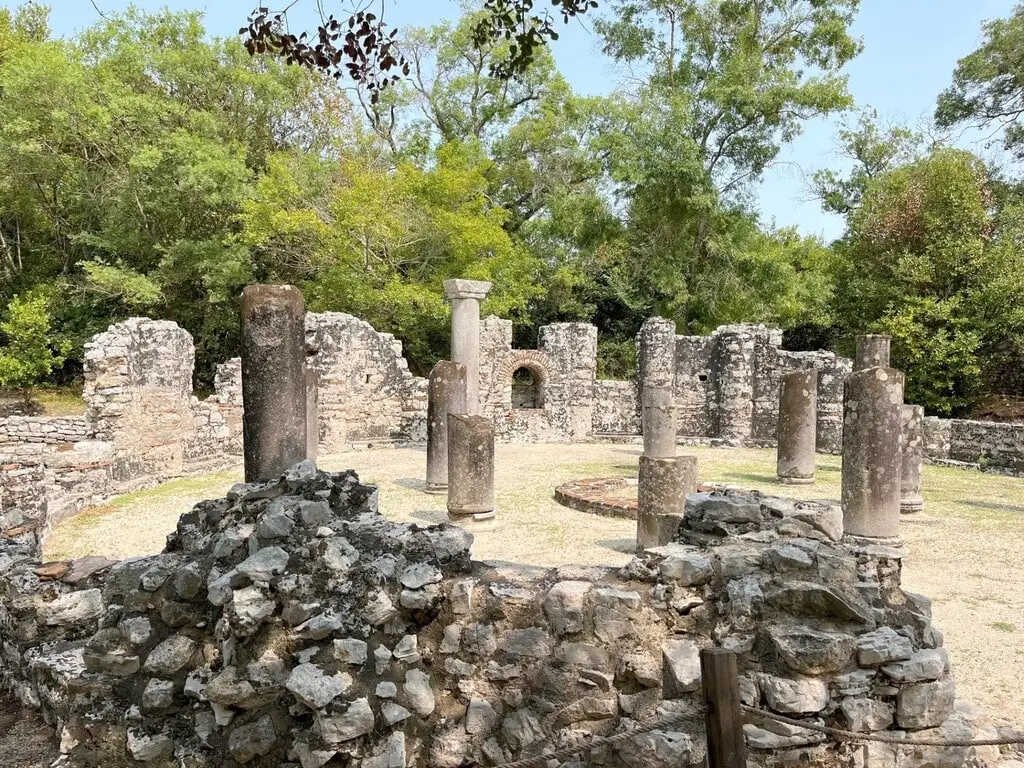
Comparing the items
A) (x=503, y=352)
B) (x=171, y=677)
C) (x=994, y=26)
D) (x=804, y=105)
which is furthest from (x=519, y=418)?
(x=994, y=26)

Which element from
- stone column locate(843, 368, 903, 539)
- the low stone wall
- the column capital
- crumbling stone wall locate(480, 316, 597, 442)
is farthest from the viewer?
crumbling stone wall locate(480, 316, 597, 442)

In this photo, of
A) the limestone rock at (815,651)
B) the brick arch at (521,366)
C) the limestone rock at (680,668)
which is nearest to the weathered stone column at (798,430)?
the brick arch at (521,366)

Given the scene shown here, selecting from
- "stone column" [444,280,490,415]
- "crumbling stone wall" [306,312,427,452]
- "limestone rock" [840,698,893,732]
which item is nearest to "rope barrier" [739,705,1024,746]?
"limestone rock" [840,698,893,732]

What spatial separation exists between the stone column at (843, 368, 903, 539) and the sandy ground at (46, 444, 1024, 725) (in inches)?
25.2

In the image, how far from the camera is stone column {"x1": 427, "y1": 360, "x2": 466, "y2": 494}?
12.7 m

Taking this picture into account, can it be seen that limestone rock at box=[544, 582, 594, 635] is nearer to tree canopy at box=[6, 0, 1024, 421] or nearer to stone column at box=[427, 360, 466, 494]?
stone column at box=[427, 360, 466, 494]

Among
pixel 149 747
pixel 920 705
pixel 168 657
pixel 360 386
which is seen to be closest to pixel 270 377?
pixel 168 657

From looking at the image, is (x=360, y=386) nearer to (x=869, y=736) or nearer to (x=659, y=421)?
(x=659, y=421)

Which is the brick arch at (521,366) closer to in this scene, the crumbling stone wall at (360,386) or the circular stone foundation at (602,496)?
the crumbling stone wall at (360,386)

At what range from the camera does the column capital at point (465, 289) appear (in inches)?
649

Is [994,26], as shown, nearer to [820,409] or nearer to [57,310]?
[820,409]

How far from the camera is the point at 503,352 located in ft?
71.3

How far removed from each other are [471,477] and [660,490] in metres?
2.84

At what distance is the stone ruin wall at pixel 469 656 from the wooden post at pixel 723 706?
33.9 inches
